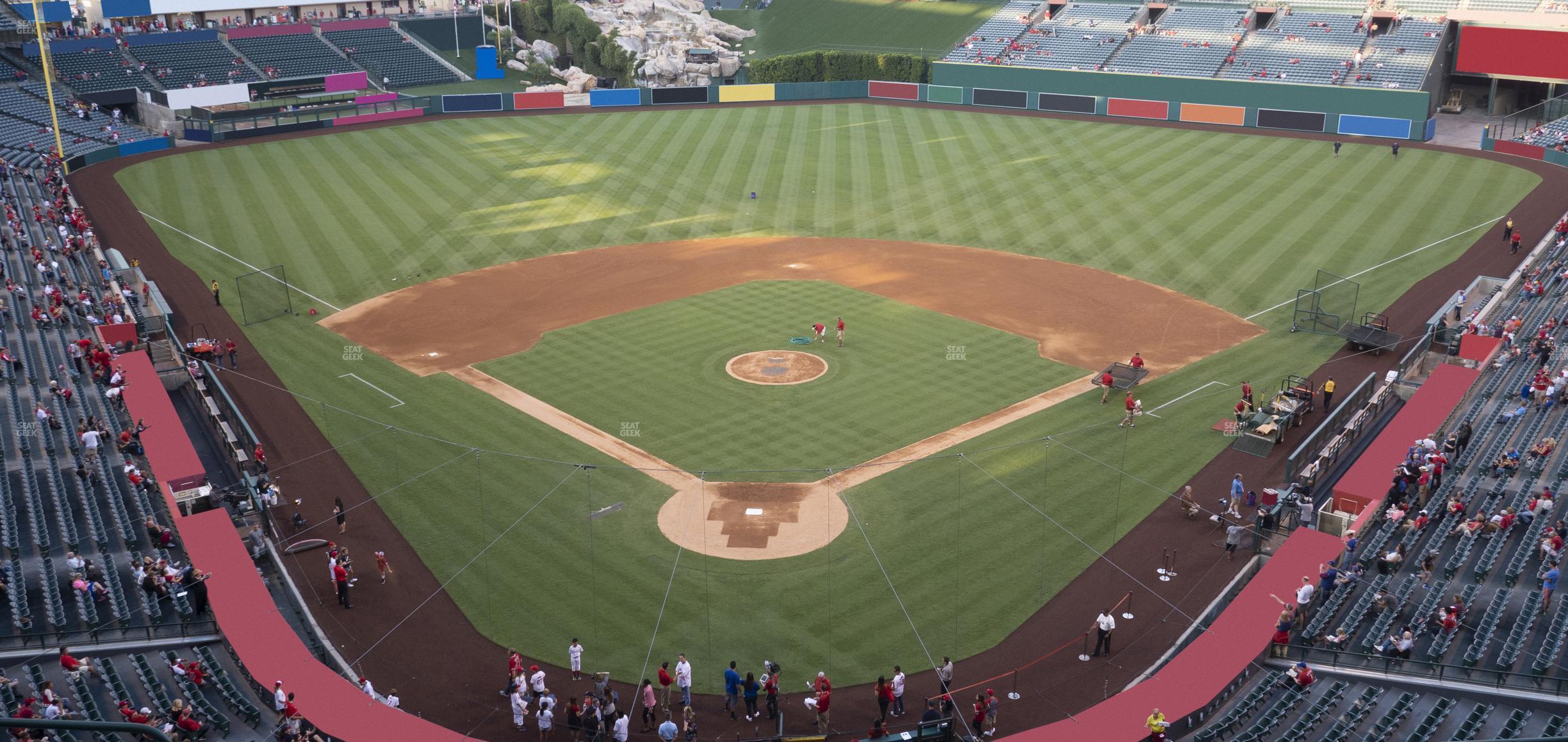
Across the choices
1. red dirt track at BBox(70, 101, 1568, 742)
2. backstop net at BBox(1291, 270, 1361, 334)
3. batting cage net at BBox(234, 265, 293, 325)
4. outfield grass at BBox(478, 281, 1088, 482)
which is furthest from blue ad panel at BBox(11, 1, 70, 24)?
backstop net at BBox(1291, 270, 1361, 334)

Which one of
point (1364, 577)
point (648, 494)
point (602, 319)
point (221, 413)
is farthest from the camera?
point (602, 319)

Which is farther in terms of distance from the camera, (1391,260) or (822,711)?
(1391,260)

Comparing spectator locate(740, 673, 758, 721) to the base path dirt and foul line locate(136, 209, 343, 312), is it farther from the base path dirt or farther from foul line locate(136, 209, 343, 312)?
foul line locate(136, 209, 343, 312)

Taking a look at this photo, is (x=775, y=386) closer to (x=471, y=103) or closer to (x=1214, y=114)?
(x=1214, y=114)

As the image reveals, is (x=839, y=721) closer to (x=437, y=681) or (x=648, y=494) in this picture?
(x=437, y=681)

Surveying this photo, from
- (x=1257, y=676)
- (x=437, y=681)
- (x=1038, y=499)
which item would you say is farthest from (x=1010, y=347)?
(x=437, y=681)

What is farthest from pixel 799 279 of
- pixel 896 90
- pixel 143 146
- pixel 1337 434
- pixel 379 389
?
pixel 143 146
